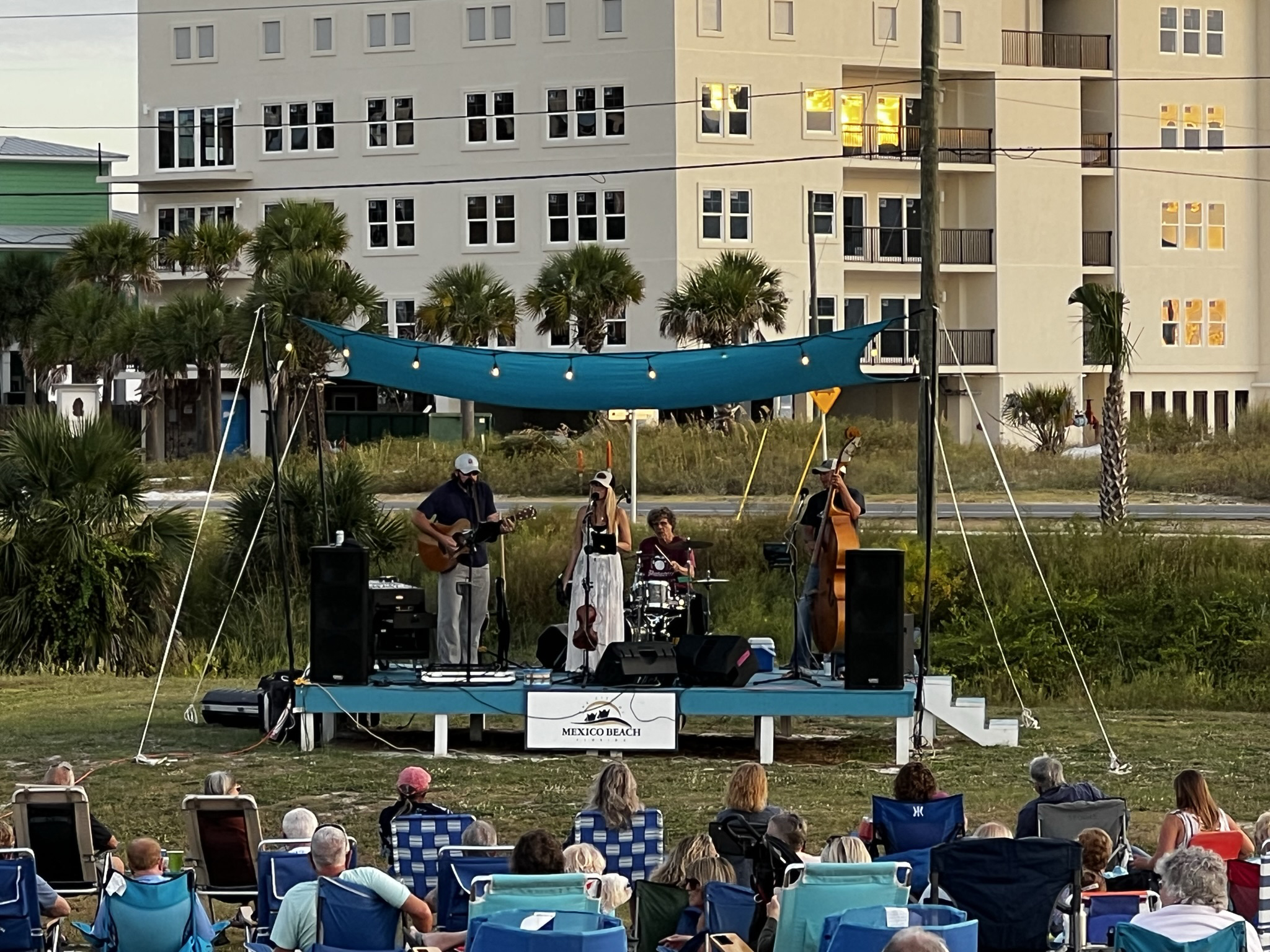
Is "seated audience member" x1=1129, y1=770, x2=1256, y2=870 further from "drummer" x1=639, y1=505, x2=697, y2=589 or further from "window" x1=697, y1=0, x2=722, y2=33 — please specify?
"window" x1=697, y1=0, x2=722, y2=33

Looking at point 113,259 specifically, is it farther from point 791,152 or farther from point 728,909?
point 728,909

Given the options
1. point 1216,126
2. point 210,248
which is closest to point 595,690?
point 210,248

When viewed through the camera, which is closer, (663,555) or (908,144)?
(663,555)

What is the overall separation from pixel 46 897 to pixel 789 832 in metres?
3.09

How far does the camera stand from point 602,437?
39938 mm

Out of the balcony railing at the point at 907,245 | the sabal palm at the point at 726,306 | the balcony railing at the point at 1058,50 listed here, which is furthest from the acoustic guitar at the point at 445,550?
the balcony railing at the point at 1058,50

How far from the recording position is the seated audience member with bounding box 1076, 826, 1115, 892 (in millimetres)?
8797

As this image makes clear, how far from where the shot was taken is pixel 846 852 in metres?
8.29

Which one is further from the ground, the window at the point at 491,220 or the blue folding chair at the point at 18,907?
the window at the point at 491,220

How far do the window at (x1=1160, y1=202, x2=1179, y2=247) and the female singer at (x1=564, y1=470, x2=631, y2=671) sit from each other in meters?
45.8

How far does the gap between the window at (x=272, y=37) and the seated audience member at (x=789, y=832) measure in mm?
50300

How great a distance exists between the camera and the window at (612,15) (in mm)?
53875

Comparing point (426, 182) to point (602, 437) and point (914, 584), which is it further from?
point (914, 584)

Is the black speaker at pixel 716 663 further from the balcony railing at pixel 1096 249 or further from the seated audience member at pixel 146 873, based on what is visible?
the balcony railing at pixel 1096 249
